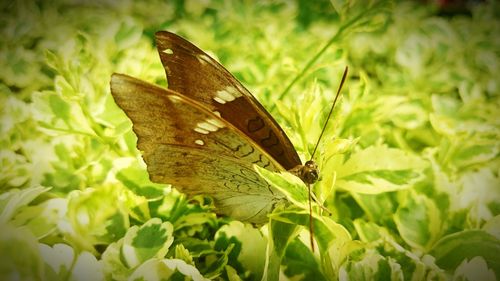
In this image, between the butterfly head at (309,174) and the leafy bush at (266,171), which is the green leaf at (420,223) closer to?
the leafy bush at (266,171)

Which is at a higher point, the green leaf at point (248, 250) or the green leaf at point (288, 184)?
the green leaf at point (288, 184)

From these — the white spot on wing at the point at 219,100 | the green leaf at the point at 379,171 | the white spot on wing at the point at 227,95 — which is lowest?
the green leaf at the point at 379,171

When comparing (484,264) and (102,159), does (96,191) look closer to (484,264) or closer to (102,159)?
(102,159)

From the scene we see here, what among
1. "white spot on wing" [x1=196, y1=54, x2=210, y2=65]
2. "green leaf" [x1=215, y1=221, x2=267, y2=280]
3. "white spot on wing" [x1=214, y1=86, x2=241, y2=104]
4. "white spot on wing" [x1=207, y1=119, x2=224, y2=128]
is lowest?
"green leaf" [x1=215, y1=221, x2=267, y2=280]

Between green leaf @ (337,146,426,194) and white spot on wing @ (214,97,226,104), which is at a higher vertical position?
white spot on wing @ (214,97,226,104)

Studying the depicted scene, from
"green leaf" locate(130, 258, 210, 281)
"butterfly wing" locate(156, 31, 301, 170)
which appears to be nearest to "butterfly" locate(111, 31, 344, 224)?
"butterfly wing" locate(156, 31, 301, 170)

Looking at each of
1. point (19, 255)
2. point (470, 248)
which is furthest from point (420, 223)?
point (19, 255)

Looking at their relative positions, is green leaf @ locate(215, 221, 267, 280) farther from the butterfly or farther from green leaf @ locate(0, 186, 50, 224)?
green leaf @ locate(0, 186, 50, 224)

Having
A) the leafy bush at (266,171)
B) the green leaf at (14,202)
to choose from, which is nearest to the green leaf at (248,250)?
the leafy bush at (266,171)
